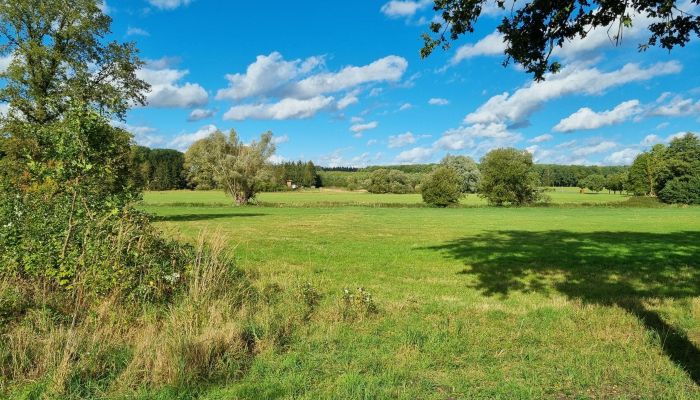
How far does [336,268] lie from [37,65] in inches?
1043

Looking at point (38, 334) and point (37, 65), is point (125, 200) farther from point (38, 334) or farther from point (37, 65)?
point (37, 65)

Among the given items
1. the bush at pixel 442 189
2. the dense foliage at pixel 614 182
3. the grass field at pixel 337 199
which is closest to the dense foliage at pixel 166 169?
the grass field at pixel 337 199

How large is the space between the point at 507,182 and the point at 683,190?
1078 inches

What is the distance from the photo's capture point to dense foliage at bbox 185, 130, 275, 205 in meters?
64.4

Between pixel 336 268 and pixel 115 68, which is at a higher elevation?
pixel 115 68

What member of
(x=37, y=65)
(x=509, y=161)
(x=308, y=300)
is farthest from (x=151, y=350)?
(x=509, y=161)

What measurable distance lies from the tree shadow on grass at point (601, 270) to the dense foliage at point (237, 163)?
4801cm

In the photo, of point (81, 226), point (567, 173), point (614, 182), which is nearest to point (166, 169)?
point (81, 226)

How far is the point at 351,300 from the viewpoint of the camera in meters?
7.97

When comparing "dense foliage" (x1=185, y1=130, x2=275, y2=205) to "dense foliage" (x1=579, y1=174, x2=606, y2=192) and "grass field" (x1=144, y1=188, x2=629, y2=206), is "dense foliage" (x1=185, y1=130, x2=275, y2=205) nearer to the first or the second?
"grass field" (x1=144, y1=188, x2=629, y2=206)

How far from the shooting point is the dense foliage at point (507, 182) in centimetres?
6600

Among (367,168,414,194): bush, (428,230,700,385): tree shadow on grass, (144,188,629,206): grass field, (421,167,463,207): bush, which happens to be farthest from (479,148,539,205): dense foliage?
(367,168,414,194): bush

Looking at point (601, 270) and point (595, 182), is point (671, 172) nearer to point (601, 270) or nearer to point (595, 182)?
point (595, 182)

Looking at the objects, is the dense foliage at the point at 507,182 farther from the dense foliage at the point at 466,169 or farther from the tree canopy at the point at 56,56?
the tree canopy at the point at 56,56
